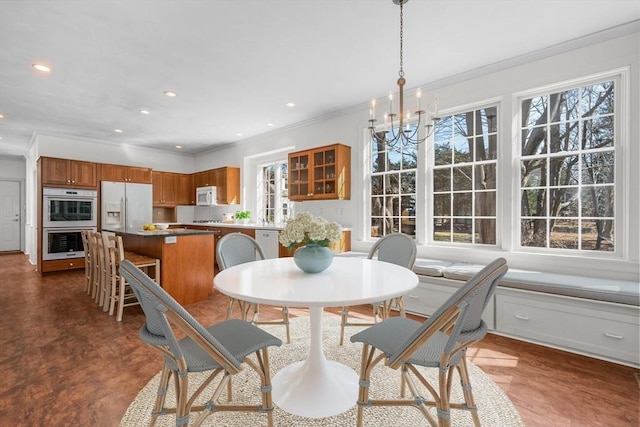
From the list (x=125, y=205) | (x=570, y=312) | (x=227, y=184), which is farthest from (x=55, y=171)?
(x=570, y=312)

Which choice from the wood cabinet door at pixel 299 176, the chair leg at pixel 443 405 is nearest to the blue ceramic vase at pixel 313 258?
the chair leg at pixel 443 405

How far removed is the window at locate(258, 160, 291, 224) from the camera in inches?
239

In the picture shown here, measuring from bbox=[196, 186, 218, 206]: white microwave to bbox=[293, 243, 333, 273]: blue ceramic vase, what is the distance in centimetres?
544

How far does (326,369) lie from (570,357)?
1.97m

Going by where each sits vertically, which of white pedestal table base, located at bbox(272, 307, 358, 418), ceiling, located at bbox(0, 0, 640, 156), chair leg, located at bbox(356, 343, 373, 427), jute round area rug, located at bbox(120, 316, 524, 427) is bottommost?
jute round area rug, located at bbox(120, 316, 524, 427)

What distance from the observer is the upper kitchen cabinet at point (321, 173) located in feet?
14.9

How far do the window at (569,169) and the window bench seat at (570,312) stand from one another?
456mm

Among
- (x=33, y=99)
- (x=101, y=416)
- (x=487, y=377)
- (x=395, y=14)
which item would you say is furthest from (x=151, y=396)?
(x=33, y=99)

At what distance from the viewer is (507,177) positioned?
10.8ft

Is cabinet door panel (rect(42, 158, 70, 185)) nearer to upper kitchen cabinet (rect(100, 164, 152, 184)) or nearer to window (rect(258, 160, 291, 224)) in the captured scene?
upper kitchen cabinet (rect(100, 164, 152, 184))

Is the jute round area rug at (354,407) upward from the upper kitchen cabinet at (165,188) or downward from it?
downward

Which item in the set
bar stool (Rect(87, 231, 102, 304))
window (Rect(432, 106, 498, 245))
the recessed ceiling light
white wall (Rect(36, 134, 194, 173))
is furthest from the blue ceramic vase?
white wall (Rect(36, 134, 194, 173))

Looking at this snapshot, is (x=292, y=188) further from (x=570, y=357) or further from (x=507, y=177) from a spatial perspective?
(x=570, y=357)

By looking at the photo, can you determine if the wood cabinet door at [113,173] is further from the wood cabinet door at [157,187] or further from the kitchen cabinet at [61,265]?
the kitchen cabinet at [61,265]
